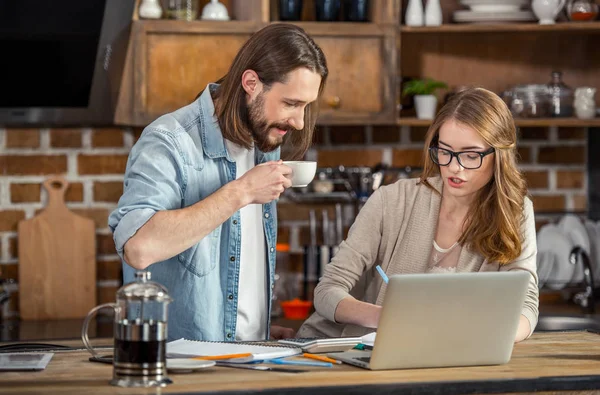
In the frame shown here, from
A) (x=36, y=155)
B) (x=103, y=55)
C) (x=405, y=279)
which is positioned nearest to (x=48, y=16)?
(x=103, y=55)

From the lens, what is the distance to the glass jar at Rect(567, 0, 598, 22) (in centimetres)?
382

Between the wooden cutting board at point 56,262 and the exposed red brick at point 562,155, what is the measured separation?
6.18 ft

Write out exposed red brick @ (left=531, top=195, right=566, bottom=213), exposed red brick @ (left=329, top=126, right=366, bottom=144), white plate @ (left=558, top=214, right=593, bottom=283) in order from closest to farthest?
white plate @ (left=558, top=214, right=593, bottom=283), exposed red brick @ (left=329, top=126, right=366, bottom=144), exposed red brick @ (left=531, top=195, right=566, bottom=213)

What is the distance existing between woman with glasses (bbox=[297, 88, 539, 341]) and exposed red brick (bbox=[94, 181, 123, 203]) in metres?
1.44

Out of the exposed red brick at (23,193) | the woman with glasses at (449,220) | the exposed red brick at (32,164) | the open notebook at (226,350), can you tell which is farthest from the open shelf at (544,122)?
the open notebook at (226,350)

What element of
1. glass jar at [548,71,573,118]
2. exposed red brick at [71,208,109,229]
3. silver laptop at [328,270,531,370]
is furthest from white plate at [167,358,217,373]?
glass jar at [548,71,573,118]

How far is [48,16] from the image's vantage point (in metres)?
3.47

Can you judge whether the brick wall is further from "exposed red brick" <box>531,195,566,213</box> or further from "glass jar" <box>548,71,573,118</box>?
"glass jar" <box>548,71,573,118</box>

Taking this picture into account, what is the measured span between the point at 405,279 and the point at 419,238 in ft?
2.55

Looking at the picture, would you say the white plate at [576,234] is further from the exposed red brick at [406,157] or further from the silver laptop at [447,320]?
the silver laptop at [447,320]

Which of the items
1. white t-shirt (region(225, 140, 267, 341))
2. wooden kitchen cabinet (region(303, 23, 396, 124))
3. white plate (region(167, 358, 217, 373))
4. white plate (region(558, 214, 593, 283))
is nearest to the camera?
white plate (region(167, 358, 217, 373))

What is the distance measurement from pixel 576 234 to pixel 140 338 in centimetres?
260

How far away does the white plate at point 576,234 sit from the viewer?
154 inches

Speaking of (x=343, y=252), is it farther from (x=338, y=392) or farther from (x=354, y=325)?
(x=338, y=392)
